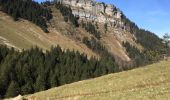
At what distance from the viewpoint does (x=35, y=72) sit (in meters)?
140

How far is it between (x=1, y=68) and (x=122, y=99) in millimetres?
98785

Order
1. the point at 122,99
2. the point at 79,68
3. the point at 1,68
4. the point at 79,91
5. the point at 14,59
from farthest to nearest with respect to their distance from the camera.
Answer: the point at 79,68 → the point at 14,59 → the point at 1,68 → the point at 79,91 → the point at 122,99

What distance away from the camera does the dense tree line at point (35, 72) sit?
12269cm

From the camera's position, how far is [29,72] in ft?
446

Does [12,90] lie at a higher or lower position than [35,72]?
lower

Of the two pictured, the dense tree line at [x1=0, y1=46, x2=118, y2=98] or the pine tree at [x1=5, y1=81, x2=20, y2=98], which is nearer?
the pine tree at [x1=5, y1=81, x2=20, y2=98]

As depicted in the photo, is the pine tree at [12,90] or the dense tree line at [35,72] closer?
the pine tree at [12,90]

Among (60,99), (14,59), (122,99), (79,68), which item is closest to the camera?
(122,99)

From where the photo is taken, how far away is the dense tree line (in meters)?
123

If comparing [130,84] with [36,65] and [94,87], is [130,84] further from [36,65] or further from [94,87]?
[36,65]

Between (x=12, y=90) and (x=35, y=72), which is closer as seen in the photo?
(x=12, y=90)

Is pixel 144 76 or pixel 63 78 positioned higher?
pixel 144 76

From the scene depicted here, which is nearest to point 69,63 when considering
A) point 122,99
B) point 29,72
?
point 29,72

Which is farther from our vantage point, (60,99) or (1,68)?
(1,68)
